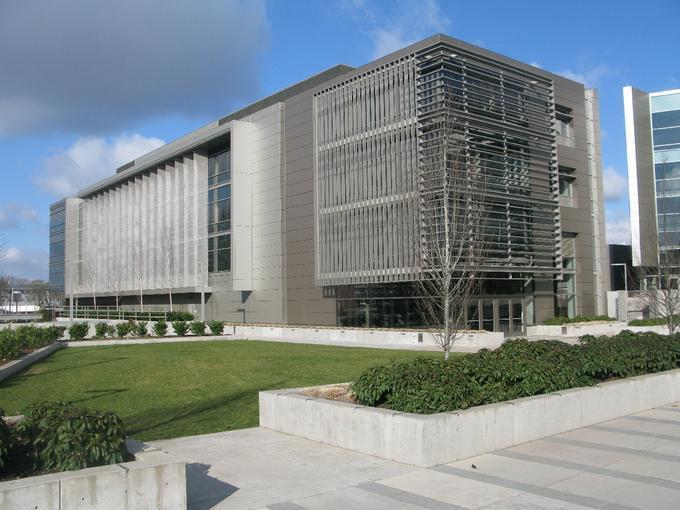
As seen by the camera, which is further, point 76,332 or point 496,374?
point 76,332

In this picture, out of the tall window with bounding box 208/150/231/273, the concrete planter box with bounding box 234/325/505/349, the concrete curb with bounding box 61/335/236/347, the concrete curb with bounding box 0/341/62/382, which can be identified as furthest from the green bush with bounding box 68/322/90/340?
the tall window with bounding box 208/150/231/273

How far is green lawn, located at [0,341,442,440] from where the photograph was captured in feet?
37.1

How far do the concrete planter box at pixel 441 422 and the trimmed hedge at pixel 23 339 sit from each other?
47.8 feet

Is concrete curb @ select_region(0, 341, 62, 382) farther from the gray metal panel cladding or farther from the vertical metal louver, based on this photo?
the vertical metal louver

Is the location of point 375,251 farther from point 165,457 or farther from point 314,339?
point 165,457

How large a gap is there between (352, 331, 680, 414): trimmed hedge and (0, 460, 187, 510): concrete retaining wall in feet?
11.4

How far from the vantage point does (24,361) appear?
21.2m

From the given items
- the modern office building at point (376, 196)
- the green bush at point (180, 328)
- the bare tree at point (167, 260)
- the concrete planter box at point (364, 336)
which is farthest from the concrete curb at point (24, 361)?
the bare tree at point (167, 260)

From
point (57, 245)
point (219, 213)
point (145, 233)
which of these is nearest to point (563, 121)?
point (219, 213)

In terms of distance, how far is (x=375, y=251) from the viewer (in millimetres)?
35594

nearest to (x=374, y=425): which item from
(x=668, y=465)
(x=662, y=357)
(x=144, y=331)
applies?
(x=668, y=465)

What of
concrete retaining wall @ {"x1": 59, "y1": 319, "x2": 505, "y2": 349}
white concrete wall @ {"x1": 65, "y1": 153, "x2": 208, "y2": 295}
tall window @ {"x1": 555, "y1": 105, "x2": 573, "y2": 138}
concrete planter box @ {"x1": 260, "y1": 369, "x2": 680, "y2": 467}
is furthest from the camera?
white concrete wall @ {"x1": 65, "y1": 153, "x2": 208, "y2": 295}

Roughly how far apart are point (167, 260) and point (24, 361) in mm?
37254

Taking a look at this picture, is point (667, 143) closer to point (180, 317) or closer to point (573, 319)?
point (573, 319)
